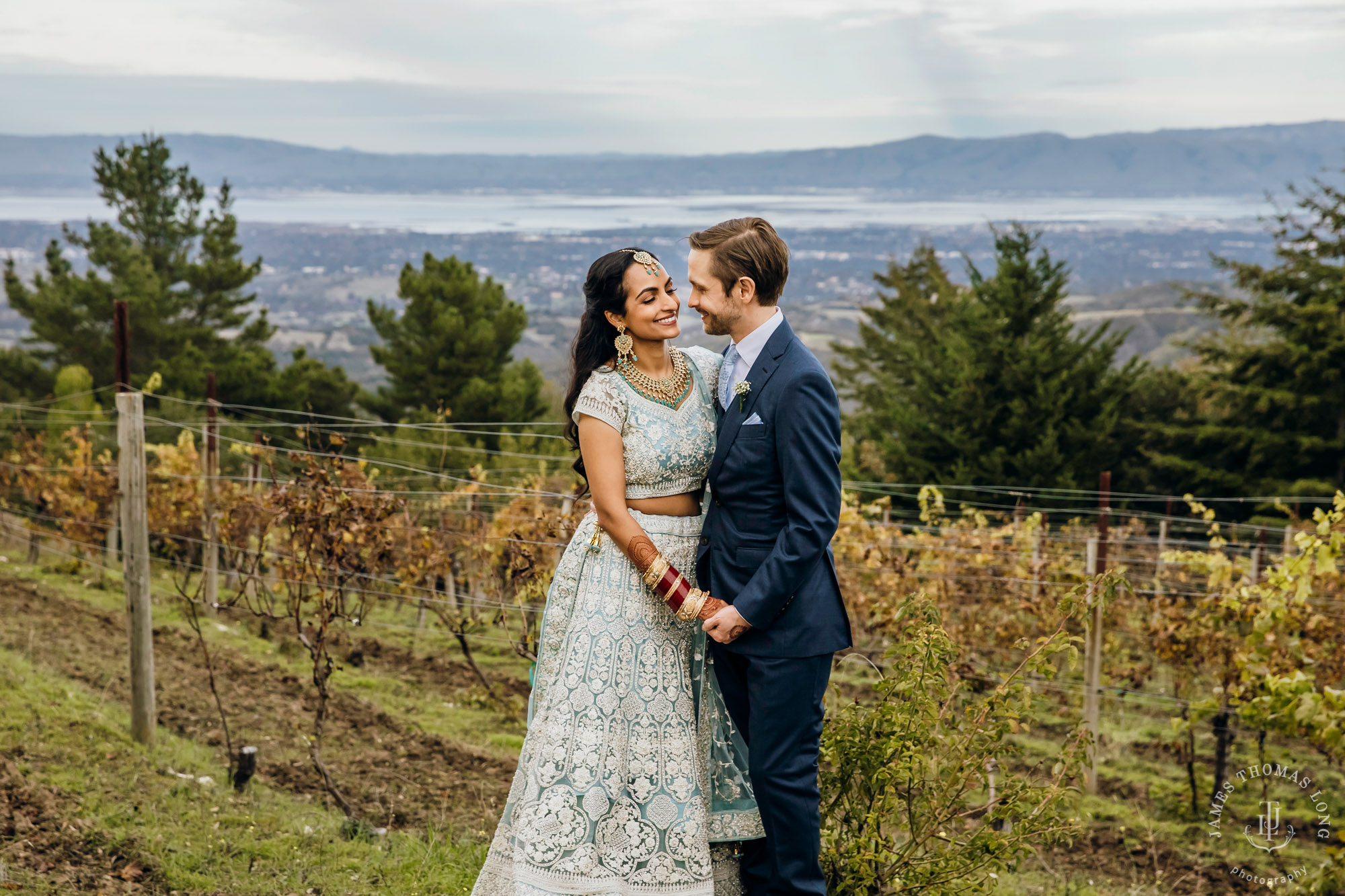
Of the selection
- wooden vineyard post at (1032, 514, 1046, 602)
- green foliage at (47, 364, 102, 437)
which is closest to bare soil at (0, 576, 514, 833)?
wooden vineyard post at (1032, 514, 1046, 602)

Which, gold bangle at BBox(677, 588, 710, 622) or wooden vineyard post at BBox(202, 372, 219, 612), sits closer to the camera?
gold bangle at BBox(677, 588, 710, 622)

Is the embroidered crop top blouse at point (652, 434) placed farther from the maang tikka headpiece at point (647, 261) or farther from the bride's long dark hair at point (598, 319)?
the maang tikka headpiece at point (647, 261)

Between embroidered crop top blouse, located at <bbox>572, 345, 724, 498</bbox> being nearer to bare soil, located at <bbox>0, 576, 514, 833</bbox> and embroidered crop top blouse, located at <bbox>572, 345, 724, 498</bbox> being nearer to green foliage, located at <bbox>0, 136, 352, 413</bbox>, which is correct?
bare soil, located at <bbox>0, 576, 514, 833</bbox>

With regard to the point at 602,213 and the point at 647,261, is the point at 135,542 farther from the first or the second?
the point at 602,213

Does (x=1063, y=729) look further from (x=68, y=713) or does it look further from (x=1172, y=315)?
(x=1172, y=315)

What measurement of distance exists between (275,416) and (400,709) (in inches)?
776

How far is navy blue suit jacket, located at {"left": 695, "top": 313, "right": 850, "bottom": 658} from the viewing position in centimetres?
259

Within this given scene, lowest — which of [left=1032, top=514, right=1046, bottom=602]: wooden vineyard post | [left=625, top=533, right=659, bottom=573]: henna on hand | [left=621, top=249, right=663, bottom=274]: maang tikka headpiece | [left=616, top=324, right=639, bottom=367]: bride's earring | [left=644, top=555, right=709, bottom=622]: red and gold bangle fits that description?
[left=1032, top=514, right=1046, bottom=602]: wooden vineyard post

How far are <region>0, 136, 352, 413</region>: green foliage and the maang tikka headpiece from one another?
2447cm

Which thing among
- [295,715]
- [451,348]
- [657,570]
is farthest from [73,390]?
[657,570]

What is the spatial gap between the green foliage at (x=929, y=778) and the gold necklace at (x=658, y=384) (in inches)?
34.2

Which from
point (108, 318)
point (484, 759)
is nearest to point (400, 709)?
point (484, 759)

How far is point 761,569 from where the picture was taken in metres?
2.61

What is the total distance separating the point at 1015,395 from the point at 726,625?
18183 millimetres
